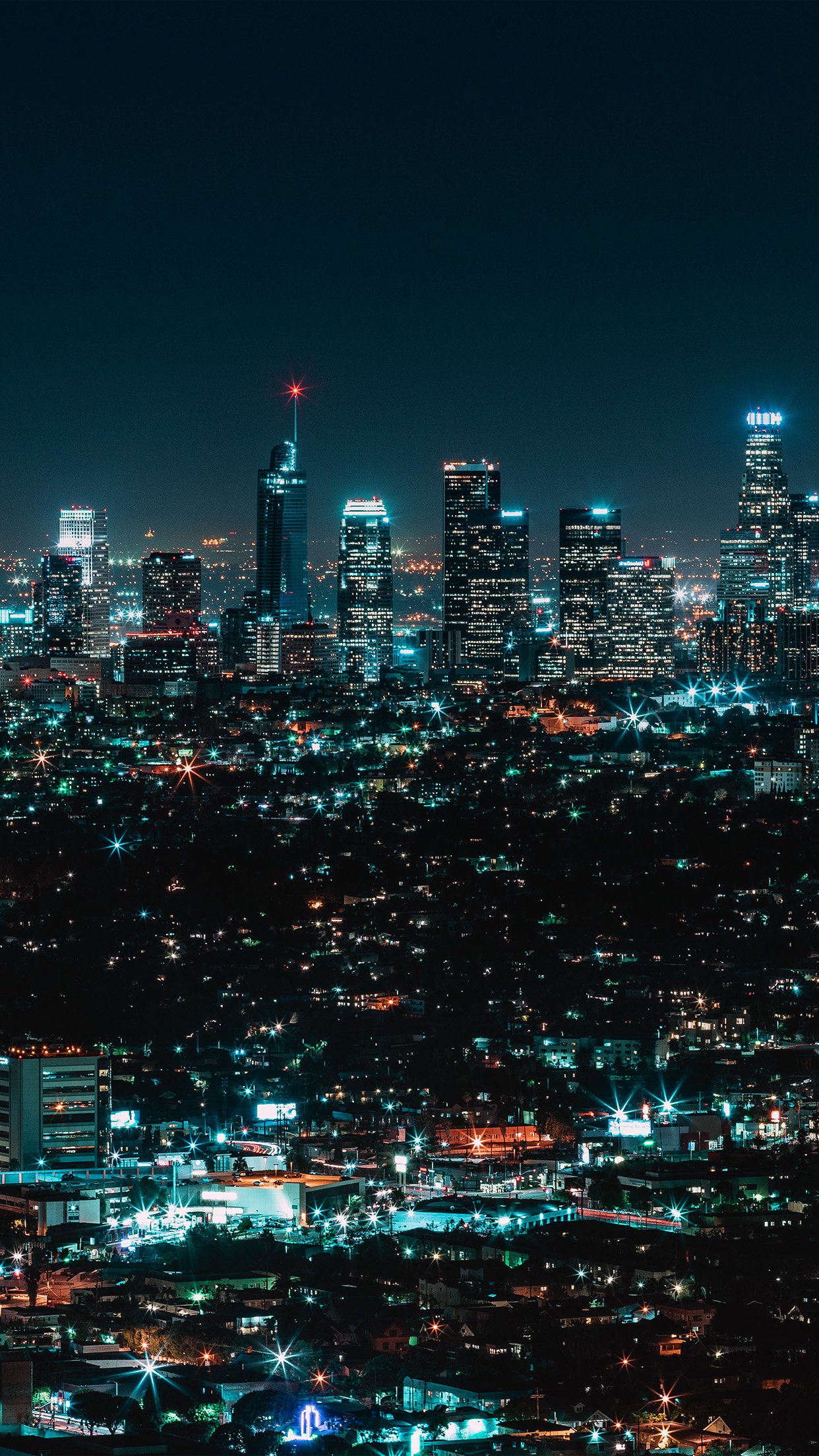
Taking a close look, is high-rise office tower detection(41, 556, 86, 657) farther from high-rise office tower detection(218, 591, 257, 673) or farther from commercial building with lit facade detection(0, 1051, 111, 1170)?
commercial building with lit facade detection(0, 1051, 111, 1170)

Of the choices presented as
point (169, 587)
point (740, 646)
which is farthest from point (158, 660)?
point (740, 646)

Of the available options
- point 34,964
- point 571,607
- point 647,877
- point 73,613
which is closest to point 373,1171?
point 34,964

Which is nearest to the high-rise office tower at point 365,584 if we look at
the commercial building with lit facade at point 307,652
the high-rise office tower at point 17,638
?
the commercial building with lit facade at point 307,652

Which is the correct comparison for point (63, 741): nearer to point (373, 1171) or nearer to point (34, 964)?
point (34, 964)

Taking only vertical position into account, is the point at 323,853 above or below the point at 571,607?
below

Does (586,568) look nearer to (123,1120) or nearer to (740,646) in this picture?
(740,646)

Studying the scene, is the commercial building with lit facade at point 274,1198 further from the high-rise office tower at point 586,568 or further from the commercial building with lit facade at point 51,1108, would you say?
the high-rise office tower at point 586,568
